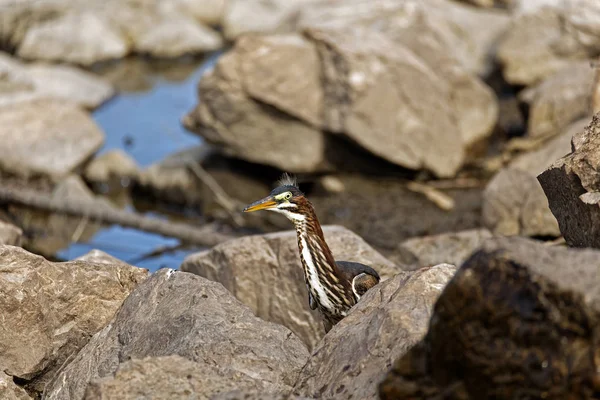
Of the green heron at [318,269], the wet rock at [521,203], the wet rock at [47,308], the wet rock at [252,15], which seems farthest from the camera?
the wet rock at [252,15]

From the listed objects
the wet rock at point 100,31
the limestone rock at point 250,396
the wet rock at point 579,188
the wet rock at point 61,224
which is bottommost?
the wet rock at point 100,31

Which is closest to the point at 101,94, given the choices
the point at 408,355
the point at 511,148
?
the point at 511,148

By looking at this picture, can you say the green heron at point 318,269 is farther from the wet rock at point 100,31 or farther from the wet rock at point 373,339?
the wet rock at point 100,31

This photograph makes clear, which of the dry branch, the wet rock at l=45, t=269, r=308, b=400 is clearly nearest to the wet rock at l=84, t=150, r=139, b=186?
the dry branch

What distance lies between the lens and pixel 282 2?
16.7 metres

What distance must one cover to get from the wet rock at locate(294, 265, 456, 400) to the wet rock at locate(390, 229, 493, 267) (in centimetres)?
338

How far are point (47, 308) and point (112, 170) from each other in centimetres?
678

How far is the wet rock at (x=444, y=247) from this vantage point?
24.3 feet

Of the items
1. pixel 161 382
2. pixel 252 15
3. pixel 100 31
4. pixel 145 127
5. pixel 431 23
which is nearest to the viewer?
pixel 161 382

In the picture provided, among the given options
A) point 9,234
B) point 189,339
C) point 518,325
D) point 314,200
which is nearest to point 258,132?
point 314,200

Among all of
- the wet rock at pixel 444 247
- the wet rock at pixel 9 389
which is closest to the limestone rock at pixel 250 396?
the wet rock at pixel 9 389

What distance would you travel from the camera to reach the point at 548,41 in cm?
1259

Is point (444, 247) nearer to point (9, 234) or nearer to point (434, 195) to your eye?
point (434, 195)

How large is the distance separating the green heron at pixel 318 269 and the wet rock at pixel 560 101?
6.04 metres
